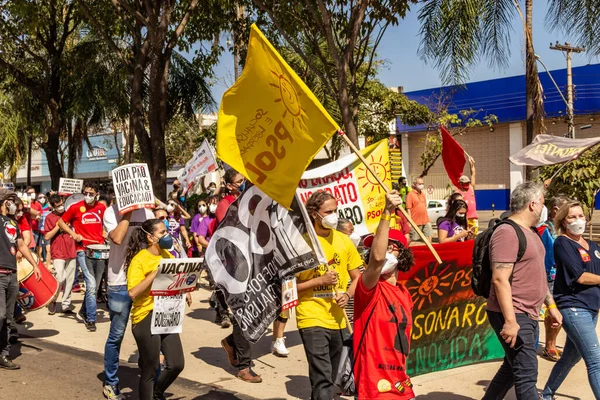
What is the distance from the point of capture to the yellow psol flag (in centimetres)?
496

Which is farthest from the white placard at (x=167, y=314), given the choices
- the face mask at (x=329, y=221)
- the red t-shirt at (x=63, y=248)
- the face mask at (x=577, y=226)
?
the red t-shirt at (x=63, y=248)

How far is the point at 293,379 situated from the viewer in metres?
7.25

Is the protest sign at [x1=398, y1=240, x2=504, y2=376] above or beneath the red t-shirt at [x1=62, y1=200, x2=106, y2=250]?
beneath

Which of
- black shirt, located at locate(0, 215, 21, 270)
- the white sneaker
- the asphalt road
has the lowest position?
the asphalt road

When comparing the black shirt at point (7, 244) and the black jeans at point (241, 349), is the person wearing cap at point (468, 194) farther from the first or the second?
the black shirt at point (7, 244)

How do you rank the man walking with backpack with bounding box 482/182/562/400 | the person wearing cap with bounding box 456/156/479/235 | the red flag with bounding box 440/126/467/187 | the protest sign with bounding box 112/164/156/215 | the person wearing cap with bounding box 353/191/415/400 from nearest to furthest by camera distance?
the person wearing cap with bounding box 353/191/415/400 → the man walking with backpack with bounding box 482/182/562/400 → the protest sign with bounding box 112/164/156/215 → the red flag with bounding box 440/126/467/187 → the person wearing cap with bounding box 456/156/479/235

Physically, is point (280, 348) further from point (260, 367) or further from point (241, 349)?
point (241, 349)

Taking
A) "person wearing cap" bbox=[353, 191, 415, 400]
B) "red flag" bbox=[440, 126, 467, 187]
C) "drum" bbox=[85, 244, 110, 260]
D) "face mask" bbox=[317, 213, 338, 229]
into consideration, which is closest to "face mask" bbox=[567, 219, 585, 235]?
"person wearing cap" bbox=[353, 191, 415, 400]

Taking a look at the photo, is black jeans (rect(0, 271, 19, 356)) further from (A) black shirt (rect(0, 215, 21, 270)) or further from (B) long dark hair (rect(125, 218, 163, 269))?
(B) long dark hair (rect(125, 218, 163, 269))

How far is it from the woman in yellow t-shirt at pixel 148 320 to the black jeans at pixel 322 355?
1.23 metres

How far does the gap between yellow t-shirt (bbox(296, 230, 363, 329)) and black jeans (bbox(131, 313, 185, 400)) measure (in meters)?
Answer: 1.15

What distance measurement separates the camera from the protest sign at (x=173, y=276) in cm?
603

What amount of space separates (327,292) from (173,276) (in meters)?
1.32

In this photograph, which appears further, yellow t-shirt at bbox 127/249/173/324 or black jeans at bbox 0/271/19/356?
black jeans at bbox 0/271/19/356
